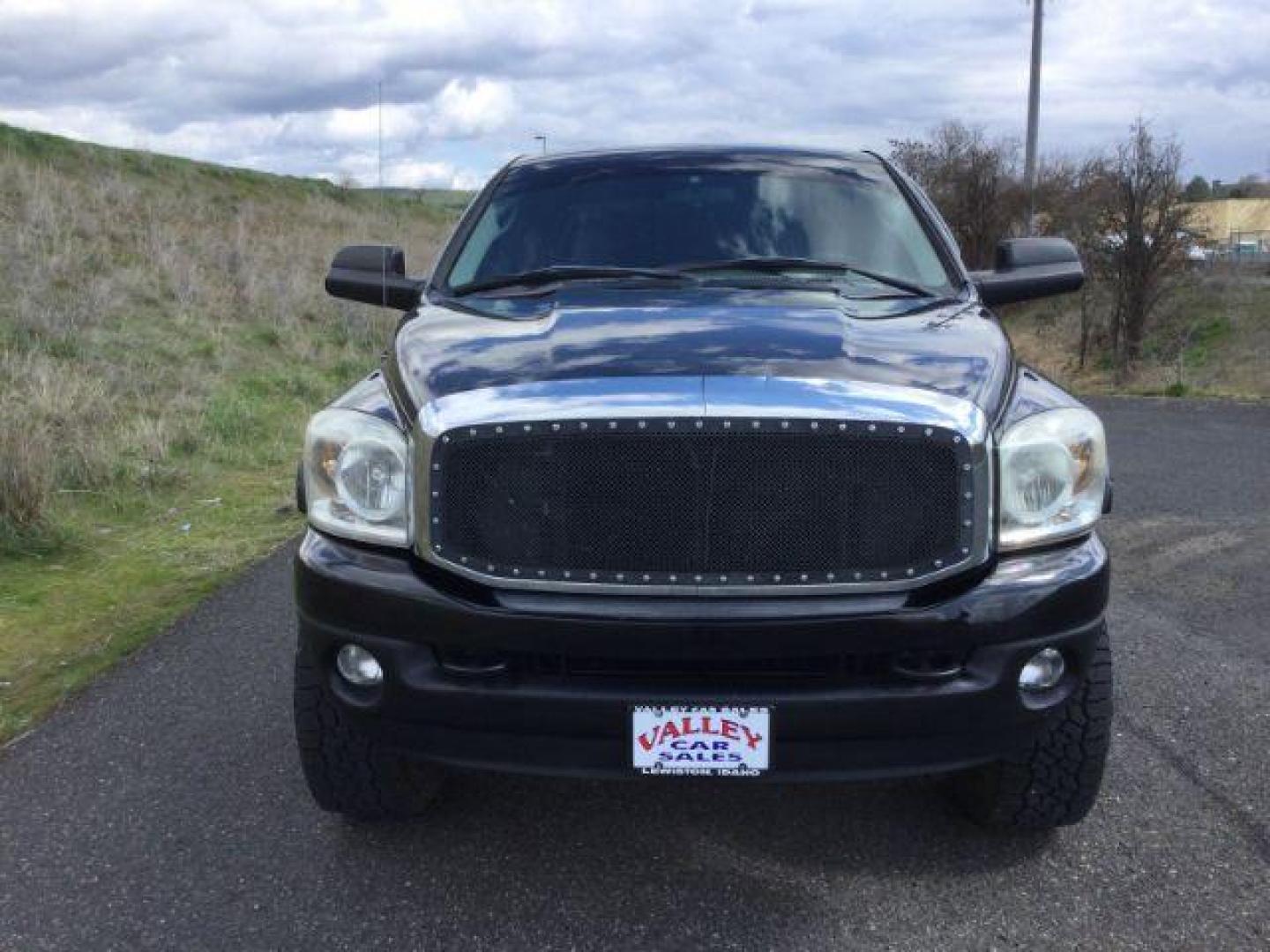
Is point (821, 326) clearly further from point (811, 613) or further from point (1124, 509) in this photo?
point (1124, 509)

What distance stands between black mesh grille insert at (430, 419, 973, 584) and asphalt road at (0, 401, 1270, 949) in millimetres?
→ 811

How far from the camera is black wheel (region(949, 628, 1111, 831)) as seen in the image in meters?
2.85

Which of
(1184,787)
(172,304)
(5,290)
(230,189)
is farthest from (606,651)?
(230,189)

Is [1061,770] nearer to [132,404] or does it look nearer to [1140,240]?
[132,404]

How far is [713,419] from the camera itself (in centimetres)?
248

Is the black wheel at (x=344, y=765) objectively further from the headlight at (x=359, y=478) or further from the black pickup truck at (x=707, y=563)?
the headlight at (x=359, y=478)

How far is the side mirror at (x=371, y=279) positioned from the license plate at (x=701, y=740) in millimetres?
2159

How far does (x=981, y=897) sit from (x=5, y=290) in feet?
37.7

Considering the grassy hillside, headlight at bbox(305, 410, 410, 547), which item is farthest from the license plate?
the grassy hillside

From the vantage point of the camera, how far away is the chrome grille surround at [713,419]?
8.16 feet

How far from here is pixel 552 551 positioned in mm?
2557

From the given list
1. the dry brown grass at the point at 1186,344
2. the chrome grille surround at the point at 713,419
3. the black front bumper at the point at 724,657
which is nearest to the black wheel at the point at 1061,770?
the black front bumper at the point at 724,657

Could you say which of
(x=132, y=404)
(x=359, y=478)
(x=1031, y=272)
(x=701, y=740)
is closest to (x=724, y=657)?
(x=701, y=740)

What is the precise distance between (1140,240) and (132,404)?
12418mm
